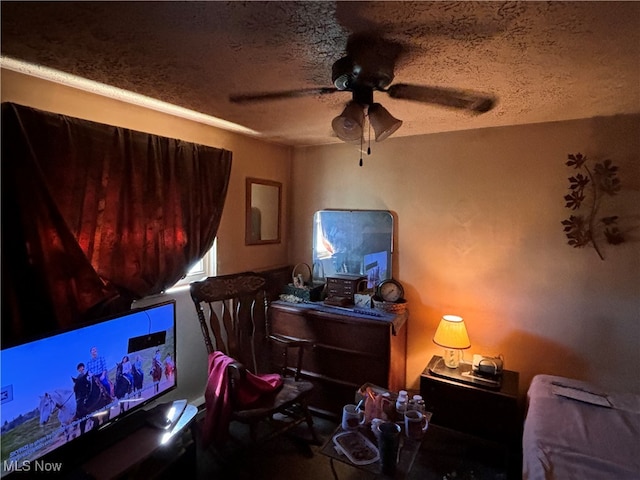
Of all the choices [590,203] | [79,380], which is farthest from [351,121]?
[590,203]

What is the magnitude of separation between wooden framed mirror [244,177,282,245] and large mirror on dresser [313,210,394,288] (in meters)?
0.38

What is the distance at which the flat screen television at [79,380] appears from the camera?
1.43 m

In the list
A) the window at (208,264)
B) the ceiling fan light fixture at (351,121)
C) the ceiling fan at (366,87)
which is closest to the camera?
the ceiling fan at (366,87)

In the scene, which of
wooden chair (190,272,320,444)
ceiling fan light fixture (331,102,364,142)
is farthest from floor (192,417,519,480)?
ceiling fan light fixture (331,102,364,142)

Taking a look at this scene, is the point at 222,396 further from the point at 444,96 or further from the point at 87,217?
the point at 444,96

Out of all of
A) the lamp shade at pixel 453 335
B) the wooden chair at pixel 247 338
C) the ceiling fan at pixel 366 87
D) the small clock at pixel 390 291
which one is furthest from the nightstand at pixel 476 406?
the ceiling fan at pixel 366 87

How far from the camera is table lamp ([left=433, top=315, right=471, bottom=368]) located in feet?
8.33

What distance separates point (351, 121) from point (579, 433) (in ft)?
6.17

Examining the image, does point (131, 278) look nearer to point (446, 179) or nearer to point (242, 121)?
point (242, 121)

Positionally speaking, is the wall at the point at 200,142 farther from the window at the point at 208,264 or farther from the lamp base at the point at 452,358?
the lamp base at the point at 452,358

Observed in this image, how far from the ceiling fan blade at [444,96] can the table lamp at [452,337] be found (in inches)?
58.1

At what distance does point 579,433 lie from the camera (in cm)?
176

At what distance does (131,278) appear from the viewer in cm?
206

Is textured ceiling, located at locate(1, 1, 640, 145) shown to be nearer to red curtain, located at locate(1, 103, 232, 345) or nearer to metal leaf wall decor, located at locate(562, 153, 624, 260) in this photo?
red curtain, located at locate(1, 103, 232, 345)
